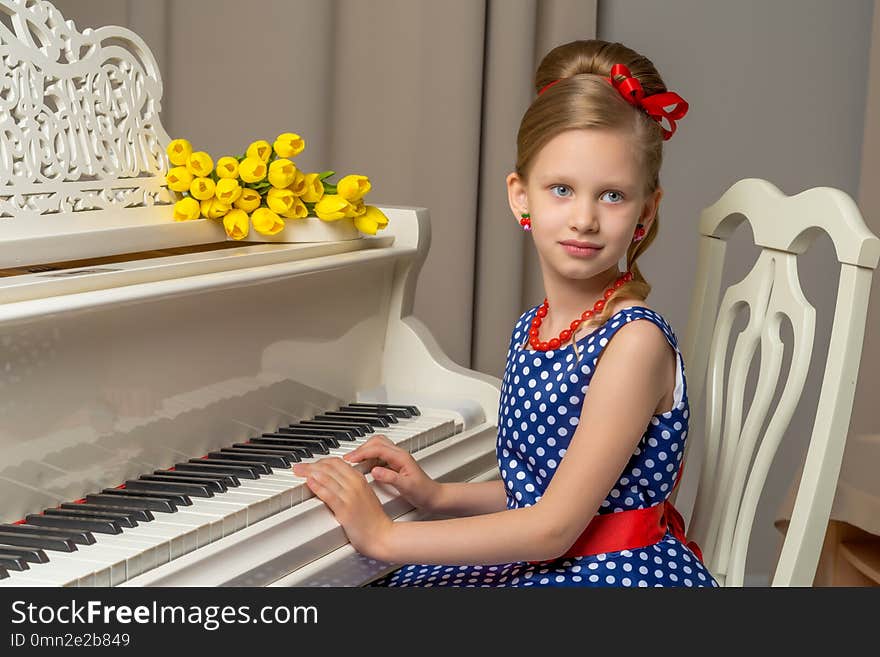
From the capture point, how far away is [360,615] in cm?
122

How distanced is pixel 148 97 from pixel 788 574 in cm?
122

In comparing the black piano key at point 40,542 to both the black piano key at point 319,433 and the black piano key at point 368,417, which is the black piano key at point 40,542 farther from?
the black piano key at point 368,417

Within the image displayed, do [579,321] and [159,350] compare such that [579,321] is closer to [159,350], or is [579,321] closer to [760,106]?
[159,350]

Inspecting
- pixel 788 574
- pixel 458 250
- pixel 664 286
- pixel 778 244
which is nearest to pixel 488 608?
pixel 788 574

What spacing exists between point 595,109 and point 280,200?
25.4 inches

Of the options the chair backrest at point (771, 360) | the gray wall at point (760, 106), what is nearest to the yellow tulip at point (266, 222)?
the chair backrest at point (771, 360)

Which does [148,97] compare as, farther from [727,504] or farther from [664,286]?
[664,286]

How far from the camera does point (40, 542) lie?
1.22 metres

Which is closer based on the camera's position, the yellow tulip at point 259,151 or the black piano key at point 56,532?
the black piano key at point 56,532

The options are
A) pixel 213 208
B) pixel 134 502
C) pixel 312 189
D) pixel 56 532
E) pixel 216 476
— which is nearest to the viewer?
pixel 56 532

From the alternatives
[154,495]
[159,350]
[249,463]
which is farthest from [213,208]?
[154,495]

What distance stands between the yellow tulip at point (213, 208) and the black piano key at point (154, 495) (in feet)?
1.81

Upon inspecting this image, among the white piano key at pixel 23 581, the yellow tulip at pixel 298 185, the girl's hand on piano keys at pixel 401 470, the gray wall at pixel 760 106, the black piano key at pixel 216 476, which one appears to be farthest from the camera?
the gray wall at pixel 760 106

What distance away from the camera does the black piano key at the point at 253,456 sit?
1556 millimetres
